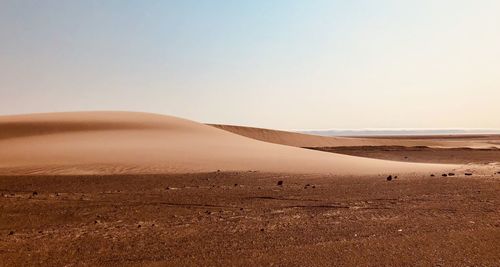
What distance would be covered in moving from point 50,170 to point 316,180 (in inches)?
404

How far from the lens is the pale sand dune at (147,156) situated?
18578 mm

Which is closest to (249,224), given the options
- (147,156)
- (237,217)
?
(237,217)

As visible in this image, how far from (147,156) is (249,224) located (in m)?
14.9

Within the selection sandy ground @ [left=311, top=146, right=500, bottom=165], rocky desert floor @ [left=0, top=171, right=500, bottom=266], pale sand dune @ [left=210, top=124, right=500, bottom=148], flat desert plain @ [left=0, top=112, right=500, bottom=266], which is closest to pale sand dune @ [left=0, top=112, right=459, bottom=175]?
flat desert plain @ [left=0, top=112, right=500, bottom=266]

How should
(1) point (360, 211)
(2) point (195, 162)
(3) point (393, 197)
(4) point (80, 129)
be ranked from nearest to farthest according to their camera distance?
(1) point (360, 211)
(3) point (393, 197)
(2) point (195, 162)
(4) point (80, 129)

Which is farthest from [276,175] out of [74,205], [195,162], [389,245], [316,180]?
[389,245]

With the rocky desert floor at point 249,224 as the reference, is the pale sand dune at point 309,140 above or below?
above

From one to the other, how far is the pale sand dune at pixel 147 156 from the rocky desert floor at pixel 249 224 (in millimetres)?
5226

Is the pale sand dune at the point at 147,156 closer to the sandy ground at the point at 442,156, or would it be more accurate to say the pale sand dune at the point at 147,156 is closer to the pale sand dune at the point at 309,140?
the sandy ground at the point at 442,156

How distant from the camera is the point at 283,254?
601cm

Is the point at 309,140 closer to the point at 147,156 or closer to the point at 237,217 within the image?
the point at 147,156

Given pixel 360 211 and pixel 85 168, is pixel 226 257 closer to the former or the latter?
pixel 360 211

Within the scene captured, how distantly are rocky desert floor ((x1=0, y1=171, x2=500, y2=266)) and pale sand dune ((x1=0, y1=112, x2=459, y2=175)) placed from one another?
5.23 meters

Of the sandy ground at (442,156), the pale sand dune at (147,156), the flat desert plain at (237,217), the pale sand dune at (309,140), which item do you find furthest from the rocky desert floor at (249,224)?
the pale sand dune at (309,140)
